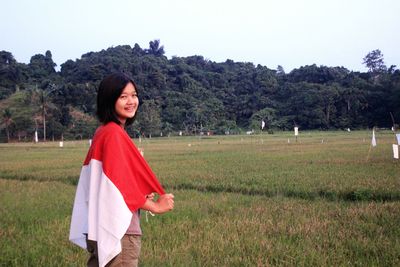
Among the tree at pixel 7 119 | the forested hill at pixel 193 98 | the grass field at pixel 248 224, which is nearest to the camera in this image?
the grass field at pixel 248 224

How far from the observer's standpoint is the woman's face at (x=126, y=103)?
9.55 feet

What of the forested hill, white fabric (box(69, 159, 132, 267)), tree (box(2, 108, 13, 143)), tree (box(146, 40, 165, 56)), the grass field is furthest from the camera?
tree (box(146, 40, 165, 56))

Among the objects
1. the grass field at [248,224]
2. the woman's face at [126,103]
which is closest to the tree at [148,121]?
the grass field at [248,224]

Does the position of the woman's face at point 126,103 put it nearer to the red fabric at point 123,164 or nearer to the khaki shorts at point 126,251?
the red fabric at point 123,164

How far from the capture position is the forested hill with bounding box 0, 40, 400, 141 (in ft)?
215

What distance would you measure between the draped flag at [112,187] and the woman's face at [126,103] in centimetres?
15

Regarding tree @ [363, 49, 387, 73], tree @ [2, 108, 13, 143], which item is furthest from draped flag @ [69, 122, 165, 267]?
tree @ [363, 49, 387, 73]

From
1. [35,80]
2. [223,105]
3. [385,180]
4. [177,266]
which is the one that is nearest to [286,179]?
[385,180]

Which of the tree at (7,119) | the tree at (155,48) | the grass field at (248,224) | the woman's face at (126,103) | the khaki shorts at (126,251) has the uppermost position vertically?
the tree at (155,48)

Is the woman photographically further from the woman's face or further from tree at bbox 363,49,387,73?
tree at bbox 363,49,387,73

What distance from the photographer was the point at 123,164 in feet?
Answer: 8.71

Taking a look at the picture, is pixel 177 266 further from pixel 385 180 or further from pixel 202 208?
pixel 385 180

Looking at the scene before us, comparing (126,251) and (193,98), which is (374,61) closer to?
(193,98)

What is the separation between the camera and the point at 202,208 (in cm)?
832
